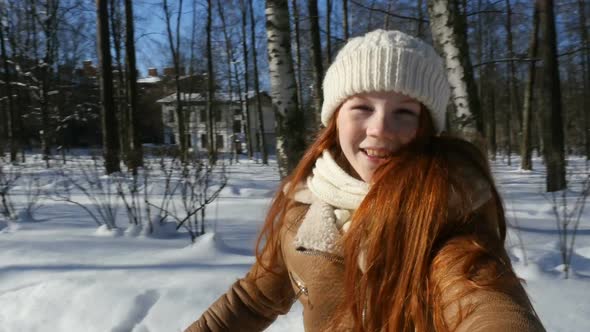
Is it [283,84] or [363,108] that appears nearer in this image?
[363,108]

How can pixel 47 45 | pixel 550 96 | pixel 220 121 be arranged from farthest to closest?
pixel 220 121 < pixel 47 45 < pixel 550 96

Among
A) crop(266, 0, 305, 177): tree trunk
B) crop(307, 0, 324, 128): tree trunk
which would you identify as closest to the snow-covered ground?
crop(266, 0, 305, 177): tree trunk

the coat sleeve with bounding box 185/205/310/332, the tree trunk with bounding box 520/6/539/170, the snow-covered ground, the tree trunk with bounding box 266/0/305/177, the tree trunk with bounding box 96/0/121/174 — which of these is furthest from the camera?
the tree trunk with bounding box 520/6/539/170

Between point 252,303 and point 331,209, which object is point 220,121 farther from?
point 331,209

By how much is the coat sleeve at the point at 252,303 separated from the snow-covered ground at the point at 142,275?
36.6 inches

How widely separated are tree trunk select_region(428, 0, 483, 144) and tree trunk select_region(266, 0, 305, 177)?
2077 millimetres

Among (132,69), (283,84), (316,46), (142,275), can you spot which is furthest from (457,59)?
(132,69)

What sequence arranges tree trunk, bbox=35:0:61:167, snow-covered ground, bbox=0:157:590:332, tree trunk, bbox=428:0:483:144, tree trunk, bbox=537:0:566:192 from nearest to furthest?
snow-covered ground, bbox=0:157:590:332 < tree trunk, bbox=428:0:483:144 < tree trunk, bbox=537:0:566:192 < tree trunk, bbox=35:0:61:167

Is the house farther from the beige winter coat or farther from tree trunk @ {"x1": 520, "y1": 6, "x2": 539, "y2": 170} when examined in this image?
the beige winter coat

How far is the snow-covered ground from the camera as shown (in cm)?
264

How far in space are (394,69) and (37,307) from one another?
9.09 feet

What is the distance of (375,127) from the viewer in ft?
3.33

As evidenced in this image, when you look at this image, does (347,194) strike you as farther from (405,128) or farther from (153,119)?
(153,119)

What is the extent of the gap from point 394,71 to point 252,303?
0.82 m
